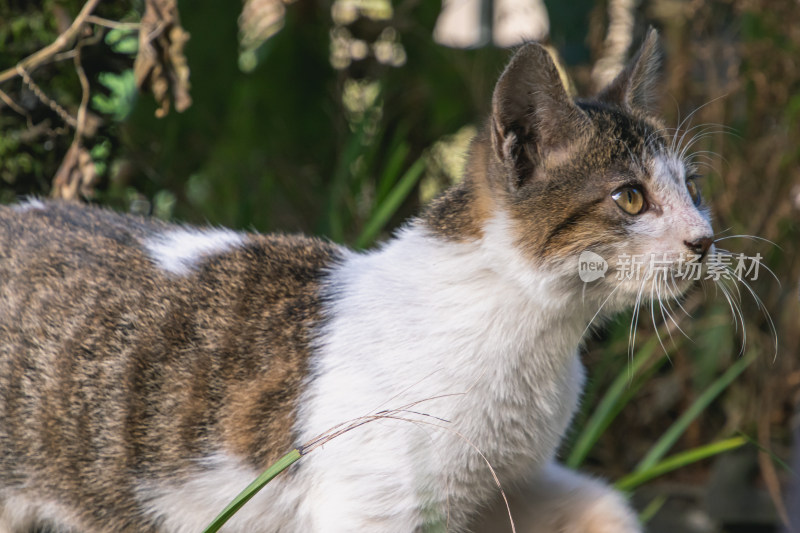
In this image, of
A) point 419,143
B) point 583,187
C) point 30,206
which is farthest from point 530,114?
point 419,143

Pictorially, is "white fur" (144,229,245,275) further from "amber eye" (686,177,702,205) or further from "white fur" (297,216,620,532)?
"amber eye" (686,177,702,205)

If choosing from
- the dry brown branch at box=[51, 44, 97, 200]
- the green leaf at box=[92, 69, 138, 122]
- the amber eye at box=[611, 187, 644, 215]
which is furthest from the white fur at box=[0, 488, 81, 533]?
the amber eye at box=[611, 187, 644, 215]

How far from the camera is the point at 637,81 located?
1998 mm

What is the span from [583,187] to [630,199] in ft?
0.30

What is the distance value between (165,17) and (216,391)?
1.06m

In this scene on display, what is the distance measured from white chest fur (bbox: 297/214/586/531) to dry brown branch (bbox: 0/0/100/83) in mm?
1233

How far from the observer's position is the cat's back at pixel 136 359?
1.87m

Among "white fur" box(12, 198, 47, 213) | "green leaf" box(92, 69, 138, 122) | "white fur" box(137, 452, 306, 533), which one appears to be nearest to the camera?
"white fur" box(137, 452, 306, 533)

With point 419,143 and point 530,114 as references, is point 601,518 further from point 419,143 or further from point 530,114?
point 419,143

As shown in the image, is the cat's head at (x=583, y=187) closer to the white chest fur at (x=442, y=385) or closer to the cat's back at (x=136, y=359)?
the white chest fur at (x=442, y=385)

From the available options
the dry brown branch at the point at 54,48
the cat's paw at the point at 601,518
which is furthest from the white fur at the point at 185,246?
the cat's paw at the point at 601,518

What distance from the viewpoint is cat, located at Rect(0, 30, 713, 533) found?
1.69 metres

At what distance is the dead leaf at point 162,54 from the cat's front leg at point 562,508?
1.32 metres

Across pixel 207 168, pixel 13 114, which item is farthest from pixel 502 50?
pixel 13 114
